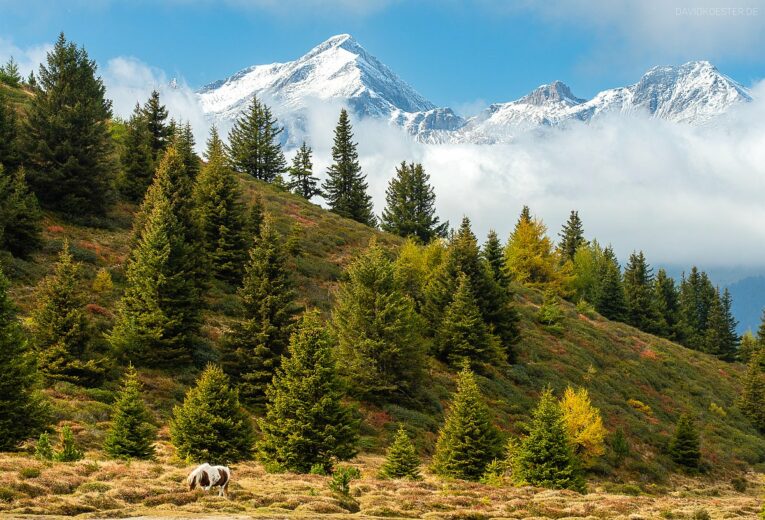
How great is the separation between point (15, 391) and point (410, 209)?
6604 cm

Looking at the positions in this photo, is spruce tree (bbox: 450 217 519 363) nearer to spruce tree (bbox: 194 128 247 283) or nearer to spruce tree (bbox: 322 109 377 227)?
spruce tree (bbox: 194 128 247 283)

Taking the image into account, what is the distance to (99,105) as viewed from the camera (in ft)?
150

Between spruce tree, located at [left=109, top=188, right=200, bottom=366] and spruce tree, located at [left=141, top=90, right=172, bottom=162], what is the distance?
1047 inches

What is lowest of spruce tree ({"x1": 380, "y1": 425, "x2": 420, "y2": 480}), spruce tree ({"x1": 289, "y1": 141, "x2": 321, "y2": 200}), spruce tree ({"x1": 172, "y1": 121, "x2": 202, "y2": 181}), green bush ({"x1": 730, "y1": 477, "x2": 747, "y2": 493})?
green bush ({"x1": 730, "y1": 477, "x2": 747, "y2": 493})

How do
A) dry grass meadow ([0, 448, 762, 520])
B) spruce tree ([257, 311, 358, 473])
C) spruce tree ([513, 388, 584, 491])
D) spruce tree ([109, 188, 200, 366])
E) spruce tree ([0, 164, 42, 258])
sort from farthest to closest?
spruce tree ([0, 164, 42, 258]) < spruce tree ([109, 188, 200, 366]) < spruce tree ([513, 388, 584, 491]) < spruce tree ([257, 311, 358, 473]) < dry grass meadow ([0, 448, 762, 520])

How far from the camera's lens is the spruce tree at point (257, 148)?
267 feet

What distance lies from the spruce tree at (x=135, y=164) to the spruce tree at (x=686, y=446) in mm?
47431

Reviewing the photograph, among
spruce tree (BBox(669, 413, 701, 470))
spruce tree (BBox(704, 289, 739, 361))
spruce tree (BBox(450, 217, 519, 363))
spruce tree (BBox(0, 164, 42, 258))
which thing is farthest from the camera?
spruce tree (BBox(704, 289, 739, 361))

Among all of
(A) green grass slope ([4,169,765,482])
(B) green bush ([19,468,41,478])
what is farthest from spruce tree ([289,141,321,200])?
(B) green bush ([19,468,41,478])

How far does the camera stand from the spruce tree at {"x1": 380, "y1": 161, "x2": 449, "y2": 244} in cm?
8031

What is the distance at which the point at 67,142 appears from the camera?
42188 mm

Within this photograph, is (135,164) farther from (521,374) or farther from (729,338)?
(729,338)

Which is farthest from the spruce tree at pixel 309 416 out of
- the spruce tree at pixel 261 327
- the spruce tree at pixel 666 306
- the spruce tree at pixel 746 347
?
the spruce tree at pixel 746 347

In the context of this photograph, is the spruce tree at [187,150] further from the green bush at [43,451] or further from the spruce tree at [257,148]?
the green bush at [43,451]
